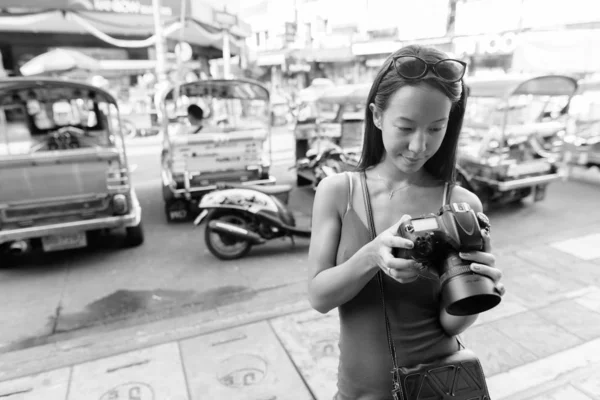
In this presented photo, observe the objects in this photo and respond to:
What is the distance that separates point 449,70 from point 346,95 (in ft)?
23.4

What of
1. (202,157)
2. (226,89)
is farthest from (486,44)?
(202,157)

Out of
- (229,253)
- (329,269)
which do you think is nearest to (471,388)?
(329,269)

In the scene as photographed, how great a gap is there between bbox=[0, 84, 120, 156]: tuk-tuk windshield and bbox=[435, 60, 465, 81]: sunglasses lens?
551 cm

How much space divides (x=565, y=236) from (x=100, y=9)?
820cm

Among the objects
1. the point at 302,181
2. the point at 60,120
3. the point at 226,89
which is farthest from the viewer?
the point at 302,181

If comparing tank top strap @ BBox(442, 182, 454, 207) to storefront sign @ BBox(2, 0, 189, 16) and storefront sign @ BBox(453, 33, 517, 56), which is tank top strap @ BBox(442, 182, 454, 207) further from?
storefront sign @ BBox(453, 33, 517, 56)

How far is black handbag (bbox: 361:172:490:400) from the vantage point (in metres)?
1.15

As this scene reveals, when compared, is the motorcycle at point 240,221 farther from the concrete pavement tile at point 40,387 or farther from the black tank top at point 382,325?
the black tank top at point 382,325

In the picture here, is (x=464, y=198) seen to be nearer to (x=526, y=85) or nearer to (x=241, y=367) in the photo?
(x=241, y=367)

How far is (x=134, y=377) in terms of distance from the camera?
9.36ft

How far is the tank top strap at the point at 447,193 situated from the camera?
1.29 m

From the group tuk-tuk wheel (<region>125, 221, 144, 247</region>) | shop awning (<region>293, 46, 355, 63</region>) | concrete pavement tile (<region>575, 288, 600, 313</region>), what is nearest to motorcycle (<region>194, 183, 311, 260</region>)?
tuk-tuk wheel (<region>125, 221, 144, 247</region>)

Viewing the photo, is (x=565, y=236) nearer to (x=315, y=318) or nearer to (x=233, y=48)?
(x=315, y=318)

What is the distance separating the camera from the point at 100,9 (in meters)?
6.87
